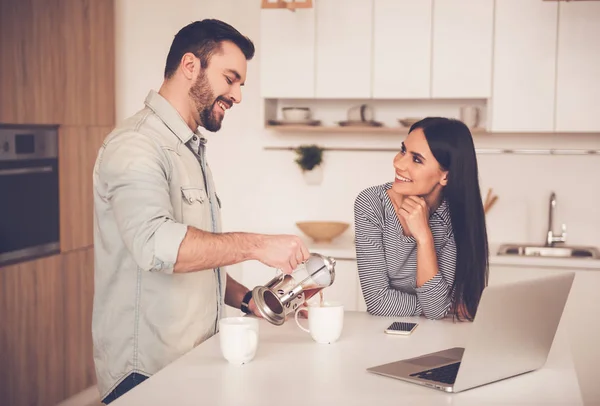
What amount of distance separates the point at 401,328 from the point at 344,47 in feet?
7.67

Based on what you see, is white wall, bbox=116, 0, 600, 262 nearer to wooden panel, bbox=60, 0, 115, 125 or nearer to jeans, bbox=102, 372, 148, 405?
wooden panel, bbox=60, 0, 115, 125

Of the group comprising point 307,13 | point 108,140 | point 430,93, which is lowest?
point 108,140

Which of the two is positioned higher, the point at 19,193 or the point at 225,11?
the point at 225,11

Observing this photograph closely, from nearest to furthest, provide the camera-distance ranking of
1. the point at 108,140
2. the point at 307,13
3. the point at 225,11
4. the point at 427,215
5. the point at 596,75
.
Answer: the point at 108,140 < the point at 427,215 < the point at 596,75 < the point at 307,13 < the point at 225,11

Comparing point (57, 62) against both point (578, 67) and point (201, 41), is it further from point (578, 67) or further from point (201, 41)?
point (578, 67)

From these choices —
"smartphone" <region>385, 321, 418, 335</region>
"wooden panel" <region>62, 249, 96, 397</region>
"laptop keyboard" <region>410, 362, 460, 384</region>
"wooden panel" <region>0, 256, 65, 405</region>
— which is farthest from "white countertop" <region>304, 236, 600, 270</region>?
"laptop keyboard" <region>410, 362, 460, 384</region>

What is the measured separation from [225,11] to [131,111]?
0.81 metres

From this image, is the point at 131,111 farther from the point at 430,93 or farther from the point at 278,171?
the point at 430,93

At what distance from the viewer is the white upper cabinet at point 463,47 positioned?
3918mm

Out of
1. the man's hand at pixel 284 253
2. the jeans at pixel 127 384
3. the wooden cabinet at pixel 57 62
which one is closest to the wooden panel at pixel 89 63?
the wooden cabinet at pixel 57 62

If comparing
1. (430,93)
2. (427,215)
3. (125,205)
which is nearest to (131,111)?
(430,93)

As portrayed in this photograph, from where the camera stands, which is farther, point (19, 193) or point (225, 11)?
point (225, 11)

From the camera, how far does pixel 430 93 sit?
4.02 m

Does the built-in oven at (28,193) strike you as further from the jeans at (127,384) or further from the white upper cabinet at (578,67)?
the white upper cabinet at (578,67)
